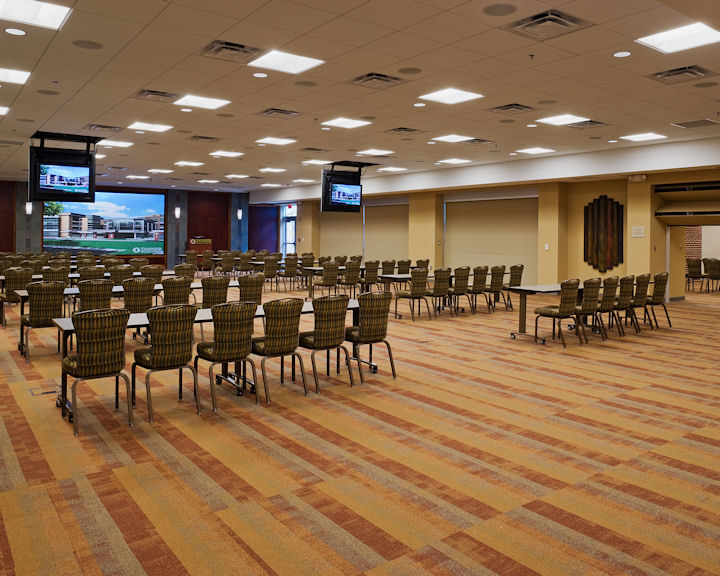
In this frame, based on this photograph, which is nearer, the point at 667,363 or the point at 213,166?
the point at 667,363

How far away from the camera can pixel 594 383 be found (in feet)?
23.4

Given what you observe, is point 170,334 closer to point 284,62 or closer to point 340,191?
point 284,62

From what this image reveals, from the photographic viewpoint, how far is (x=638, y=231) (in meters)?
15.4

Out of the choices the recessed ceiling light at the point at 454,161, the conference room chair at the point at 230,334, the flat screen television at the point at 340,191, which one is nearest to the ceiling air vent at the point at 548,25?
the conference room chair at the point at 230,334

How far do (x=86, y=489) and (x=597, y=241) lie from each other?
15545 millimetres

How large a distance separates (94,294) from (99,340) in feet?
12.3

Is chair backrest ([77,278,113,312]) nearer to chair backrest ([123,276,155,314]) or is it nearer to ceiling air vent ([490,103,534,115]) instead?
chair backrest ([123,276,155,314])

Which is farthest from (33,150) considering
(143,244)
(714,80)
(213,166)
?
(143,244)

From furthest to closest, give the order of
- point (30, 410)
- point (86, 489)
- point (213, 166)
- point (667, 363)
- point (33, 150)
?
point (213, 166) → point (33, 150) → point (667, 363) → point (30, 410) → point (86, 489)

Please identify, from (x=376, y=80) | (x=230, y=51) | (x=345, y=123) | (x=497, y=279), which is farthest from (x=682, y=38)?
(x=497, y=279)

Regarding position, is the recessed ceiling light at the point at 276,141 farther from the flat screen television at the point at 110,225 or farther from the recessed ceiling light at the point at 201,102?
the flat screen television at the point at 110,225

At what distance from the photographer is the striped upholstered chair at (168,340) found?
5516mm

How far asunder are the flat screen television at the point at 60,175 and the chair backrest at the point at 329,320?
8017mm

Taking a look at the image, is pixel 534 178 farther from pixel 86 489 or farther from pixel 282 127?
pixel 86 489
